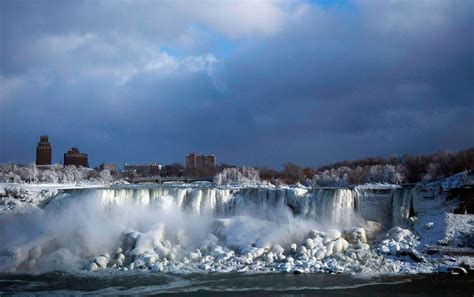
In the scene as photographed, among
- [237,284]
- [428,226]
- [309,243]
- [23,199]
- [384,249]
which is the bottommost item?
[237,284]

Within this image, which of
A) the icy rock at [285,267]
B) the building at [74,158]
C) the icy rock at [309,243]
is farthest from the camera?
the building at [74,158]

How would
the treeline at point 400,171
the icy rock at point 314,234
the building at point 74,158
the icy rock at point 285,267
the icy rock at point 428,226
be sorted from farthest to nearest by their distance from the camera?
the building at point 74,158
the treeline at point 400,171
the icy rock at point 428,226
the icy rock at point 314,234
the icy rock at point 285,267

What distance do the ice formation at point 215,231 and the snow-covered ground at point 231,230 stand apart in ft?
0.19

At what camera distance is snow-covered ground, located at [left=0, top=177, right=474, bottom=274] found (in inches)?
1016

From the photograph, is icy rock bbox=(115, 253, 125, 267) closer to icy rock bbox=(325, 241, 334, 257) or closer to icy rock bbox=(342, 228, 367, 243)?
icy rock bbox=(325, 241, 334, 257)

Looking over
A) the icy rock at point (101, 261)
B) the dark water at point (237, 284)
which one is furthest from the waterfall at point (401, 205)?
the icy rock at point (101, 261)

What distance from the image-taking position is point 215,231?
30.6 m

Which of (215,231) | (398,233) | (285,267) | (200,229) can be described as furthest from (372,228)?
(200,229)

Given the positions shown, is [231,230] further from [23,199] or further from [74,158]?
[74,158]

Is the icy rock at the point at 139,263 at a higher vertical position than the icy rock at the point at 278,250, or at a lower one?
lower

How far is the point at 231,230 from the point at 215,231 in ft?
3.54

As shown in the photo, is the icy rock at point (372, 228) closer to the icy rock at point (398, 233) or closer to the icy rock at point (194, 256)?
the icy rock at point (398, 233)

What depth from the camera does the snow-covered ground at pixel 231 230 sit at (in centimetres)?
2580

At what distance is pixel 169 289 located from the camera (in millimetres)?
21359
